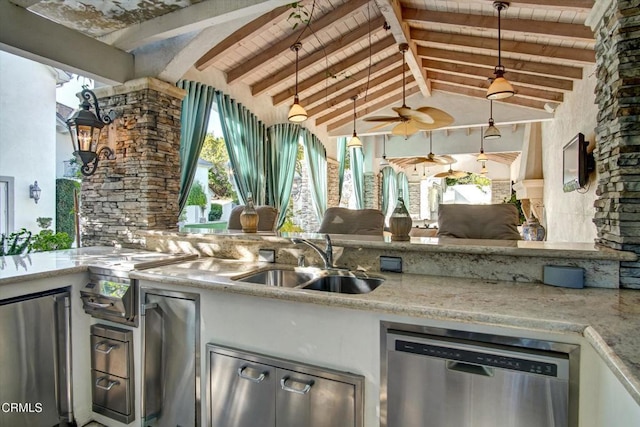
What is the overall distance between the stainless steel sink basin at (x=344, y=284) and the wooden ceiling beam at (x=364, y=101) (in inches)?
208

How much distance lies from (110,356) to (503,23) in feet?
15.5

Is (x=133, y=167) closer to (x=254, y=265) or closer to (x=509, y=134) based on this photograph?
(x=254, y=265)

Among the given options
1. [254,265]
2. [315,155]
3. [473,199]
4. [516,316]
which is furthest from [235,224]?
[473,199]

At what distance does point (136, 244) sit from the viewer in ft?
10.0

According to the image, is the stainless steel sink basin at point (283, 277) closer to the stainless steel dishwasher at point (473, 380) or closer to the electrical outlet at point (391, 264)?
the electrical outlet at point (391, 264)

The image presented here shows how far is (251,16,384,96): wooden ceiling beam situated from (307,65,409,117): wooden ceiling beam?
4.48 ft

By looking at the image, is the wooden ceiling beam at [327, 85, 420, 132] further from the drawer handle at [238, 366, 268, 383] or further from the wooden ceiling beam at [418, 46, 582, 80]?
the drawer handle at [238, 366, 268, 383]

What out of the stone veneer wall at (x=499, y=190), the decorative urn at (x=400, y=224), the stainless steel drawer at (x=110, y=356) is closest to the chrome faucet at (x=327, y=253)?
the decorative urn at (x=400, y=224)

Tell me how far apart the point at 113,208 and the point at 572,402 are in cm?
340

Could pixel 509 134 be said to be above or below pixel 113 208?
above

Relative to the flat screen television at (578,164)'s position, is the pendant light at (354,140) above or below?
above

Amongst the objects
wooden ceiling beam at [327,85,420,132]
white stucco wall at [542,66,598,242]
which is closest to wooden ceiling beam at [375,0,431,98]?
wooden ceiling beam at [327,85,420,132]

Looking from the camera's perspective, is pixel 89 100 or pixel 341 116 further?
pixel 341 116

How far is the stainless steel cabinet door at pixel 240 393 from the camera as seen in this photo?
1.63 metres
